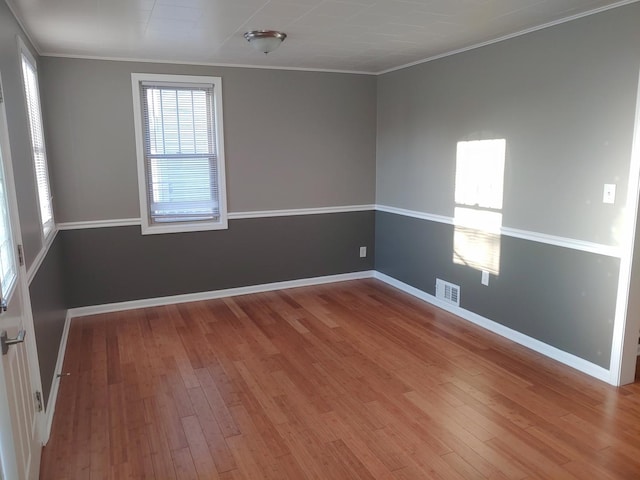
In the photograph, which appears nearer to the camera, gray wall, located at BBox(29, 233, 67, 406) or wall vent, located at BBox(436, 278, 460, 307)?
gray wall, located at BBox(29, 233, 67, 406)

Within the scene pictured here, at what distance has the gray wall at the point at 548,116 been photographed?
2.80m

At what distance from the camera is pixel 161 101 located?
436 centimetres

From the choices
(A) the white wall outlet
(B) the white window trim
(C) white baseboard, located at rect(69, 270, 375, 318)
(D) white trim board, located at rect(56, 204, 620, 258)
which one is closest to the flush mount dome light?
(B) the white window trim

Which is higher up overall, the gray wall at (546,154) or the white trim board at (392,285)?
the gray wall at (546,154)

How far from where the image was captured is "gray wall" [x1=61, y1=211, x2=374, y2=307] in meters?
4.29

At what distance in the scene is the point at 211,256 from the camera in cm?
471

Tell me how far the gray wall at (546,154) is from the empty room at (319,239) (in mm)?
17

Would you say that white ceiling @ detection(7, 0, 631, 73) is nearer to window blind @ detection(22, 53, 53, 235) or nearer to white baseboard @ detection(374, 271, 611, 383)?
window blind @ detection(22, 53, 53, 235)

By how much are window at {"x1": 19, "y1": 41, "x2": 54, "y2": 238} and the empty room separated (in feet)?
0.13

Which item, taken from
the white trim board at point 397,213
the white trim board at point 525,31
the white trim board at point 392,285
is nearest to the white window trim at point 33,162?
the white trim board at point 397,213

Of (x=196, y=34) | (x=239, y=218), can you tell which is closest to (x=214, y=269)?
(x=239, y=218)

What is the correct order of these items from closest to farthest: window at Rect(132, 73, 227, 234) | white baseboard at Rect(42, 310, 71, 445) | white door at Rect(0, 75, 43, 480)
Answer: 1. white door at Rect(0, 75, 43, 480)
2. white baseboard at Rect(42, 310, 71, 445)
3. window at Rect(132, 73, 227, 234)

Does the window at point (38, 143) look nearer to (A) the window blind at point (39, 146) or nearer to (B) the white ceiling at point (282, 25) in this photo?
(A) the window blind at point (39, 146)

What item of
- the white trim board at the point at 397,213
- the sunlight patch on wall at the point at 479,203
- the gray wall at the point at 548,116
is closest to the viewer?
the gray wall at the point at 548,116
